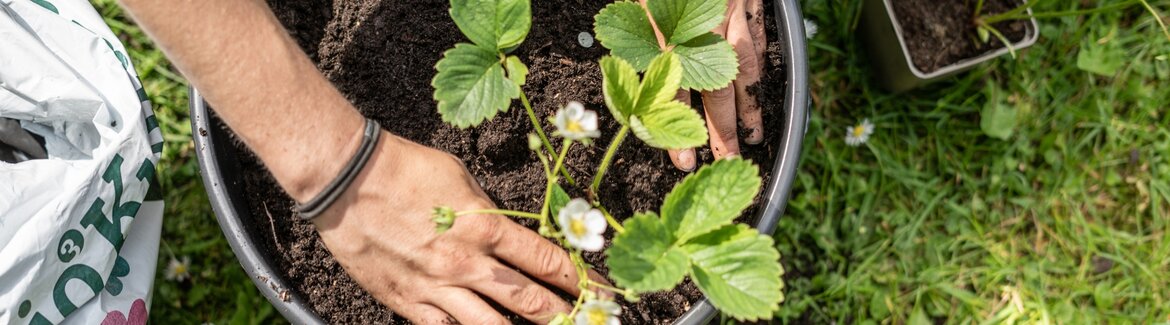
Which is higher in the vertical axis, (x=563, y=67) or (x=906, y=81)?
(x=563, y=67)

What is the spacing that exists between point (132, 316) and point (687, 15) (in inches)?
35.4

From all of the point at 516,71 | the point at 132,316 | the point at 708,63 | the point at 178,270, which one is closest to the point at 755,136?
the point at 708,63

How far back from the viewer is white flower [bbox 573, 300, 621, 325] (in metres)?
0.85

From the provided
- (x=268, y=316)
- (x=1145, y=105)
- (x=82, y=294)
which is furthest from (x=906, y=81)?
(x=82, y=294)

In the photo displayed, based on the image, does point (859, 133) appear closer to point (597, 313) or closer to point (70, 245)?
point (597, 313)

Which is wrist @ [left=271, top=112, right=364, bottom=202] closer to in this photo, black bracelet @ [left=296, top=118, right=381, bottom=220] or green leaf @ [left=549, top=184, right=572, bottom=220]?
black bracelet @ [left=296, top=118, right=381, bottom=220]

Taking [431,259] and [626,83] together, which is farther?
[431,259]

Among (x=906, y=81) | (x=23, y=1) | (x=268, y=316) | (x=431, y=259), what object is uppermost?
(x=23, y=1)

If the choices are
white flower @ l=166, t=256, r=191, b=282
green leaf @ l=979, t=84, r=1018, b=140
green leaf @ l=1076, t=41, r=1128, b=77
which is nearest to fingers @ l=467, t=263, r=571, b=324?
white flower @ l=166, t=256, r=191, b=282

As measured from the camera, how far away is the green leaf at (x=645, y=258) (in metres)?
0.82

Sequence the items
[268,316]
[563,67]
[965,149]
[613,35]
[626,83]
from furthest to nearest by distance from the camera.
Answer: [965,149] < [268,316] < [563,67] < [613,35] < [626,83]

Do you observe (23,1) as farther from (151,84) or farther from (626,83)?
(626,83)

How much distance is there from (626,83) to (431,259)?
0.32 metres

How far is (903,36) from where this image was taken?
1563mm
